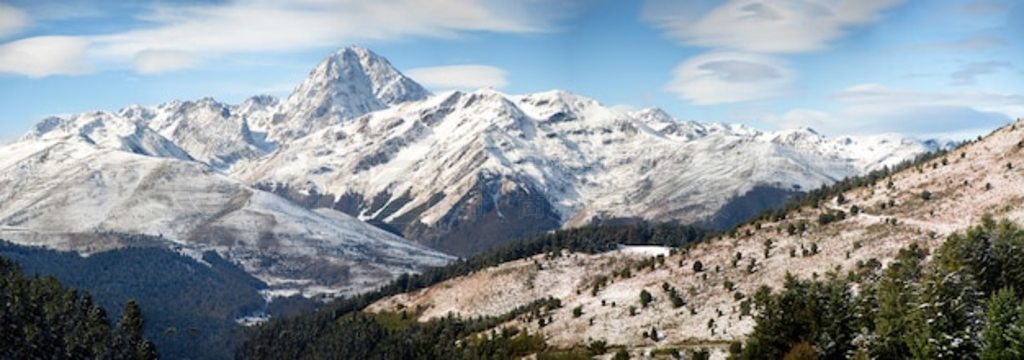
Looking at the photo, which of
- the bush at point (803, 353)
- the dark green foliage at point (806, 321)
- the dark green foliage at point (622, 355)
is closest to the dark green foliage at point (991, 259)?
the dark green foliage at point (806, 321)

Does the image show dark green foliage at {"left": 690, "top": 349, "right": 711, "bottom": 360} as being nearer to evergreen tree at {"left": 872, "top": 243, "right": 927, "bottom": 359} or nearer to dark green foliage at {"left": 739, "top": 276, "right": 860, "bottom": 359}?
dark green foliage at {"left": 739, "top": 276, "right": 860, "bottom": 359}

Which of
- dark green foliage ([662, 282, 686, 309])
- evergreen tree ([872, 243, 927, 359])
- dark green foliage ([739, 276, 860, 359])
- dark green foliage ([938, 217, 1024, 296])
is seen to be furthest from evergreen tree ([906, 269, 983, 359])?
dark green foliage ([662, 282, 686, 309])

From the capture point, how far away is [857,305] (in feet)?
402

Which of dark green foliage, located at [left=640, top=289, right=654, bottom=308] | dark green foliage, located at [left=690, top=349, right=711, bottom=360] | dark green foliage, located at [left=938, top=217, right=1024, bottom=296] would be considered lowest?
dark green foliage, located at [left=690, top=349, right=711, bottom=360]

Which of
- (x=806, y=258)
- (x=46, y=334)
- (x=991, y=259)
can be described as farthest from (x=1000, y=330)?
Answer: (x=46, y=334)

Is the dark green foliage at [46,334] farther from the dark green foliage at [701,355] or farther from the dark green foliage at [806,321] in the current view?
the dark green foliage at [806,321]

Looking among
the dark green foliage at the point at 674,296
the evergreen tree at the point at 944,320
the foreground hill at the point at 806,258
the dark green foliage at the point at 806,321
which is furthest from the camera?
the dark green foliage at the point at 674,296

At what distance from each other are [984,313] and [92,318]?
167 m

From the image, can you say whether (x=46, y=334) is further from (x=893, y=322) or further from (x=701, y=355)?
(x=893, y=322)

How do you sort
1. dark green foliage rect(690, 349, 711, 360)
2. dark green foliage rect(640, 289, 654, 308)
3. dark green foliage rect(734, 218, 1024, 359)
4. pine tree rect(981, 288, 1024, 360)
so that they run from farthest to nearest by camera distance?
dark green foliage rect(640, 289, 654, 308)
dark green foliage rect(690, 349, 711, 360)
dark green foliage rect(734, 218, 1024, 359)
pine tree rect(981, 288, 1024, 360)

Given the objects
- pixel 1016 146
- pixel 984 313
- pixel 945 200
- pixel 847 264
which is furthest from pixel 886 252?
pixel 984 313

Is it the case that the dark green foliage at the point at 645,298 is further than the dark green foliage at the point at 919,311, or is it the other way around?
the dark green foliage at the point at 645,298

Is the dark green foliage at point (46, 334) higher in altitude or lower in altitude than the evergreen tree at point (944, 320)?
lower

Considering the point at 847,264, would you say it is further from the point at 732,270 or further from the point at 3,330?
the point at 3,330
